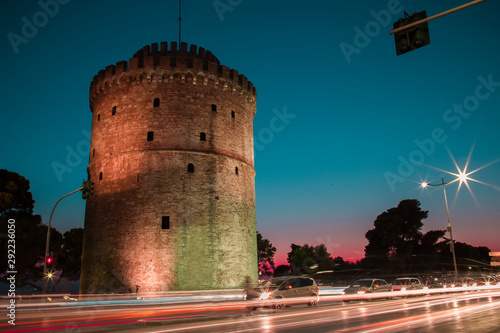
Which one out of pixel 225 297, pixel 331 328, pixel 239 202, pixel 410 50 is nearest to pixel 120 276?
pixel 225 297

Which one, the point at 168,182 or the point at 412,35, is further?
the point at 168,182

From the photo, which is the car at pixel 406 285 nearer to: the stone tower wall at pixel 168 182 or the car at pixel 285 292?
the car at pixel 285 292

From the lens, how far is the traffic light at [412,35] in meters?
6.88

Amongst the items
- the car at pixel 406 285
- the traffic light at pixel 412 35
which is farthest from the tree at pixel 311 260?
the traffic light at pixel 412 35

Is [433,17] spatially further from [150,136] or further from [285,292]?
[150,136]

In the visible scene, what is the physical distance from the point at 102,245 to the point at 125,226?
1849 mm

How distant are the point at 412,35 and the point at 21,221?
27.3m

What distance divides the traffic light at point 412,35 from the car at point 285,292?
967 centimetres

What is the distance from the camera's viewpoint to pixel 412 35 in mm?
6957

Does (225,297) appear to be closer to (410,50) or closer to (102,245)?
(102,245)

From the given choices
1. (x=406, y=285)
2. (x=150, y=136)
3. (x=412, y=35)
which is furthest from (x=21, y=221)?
(x=412, y=35)

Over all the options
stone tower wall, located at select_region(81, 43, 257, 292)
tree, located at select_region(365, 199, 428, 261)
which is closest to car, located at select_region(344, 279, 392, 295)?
stone tower wall, located at select_region(81, 43, 257, 292)

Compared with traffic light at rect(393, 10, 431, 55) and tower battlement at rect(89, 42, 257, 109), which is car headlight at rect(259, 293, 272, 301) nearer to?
traffic light at rect(393, 10, 431, 55)

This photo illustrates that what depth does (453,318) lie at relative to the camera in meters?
9.38
